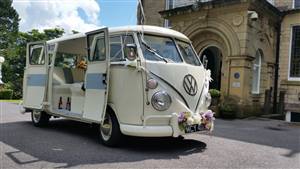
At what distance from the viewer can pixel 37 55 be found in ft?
31.4

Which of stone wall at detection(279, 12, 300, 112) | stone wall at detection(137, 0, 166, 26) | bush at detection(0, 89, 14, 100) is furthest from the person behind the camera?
bush at detection(0, 89, 14, 100)

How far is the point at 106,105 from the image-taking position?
6.64 m

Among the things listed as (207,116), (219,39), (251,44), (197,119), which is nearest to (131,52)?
(197,119)

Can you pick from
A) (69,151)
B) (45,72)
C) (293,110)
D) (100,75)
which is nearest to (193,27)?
(293,110)

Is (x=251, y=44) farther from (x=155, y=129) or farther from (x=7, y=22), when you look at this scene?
(x=7, y=22)

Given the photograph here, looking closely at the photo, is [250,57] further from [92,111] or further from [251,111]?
[92,111]

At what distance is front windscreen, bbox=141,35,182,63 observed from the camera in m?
6.70

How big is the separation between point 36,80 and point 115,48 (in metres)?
3.44

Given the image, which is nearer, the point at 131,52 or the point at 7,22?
the point at 131,52

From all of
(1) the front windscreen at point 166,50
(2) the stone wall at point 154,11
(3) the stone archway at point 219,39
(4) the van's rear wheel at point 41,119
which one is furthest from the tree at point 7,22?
(1) the front windscreen at point 166,50

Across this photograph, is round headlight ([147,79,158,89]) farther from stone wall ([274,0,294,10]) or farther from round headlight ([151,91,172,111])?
stone wall ([274,0,294,10])

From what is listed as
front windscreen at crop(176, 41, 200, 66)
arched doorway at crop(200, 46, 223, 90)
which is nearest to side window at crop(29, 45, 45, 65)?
front windscreen at crop(176, 41, 200, 66)

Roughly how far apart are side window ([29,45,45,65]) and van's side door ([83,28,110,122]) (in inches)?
101

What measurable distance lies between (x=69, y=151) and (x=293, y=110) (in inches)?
422
